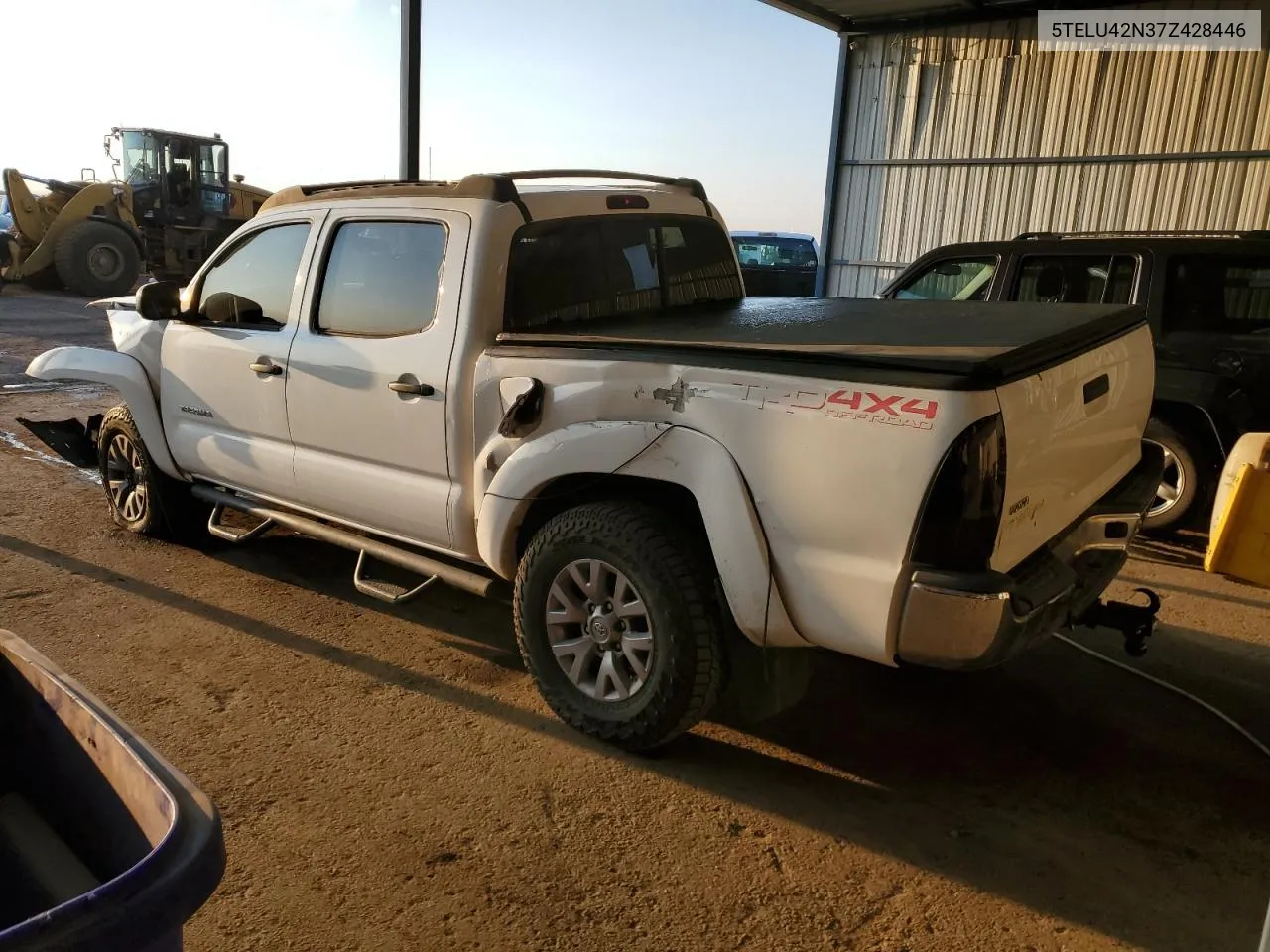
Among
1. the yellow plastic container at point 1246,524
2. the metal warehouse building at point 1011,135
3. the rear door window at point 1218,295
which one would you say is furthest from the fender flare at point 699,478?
the metal warehouse building at point 1011,135

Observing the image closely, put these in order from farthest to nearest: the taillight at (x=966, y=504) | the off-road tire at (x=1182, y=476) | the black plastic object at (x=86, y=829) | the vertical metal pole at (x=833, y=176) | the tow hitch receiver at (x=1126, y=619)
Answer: the vertical metal pole at (x=833, y=176) → the off-road tire at (x=1182, y=476) → the tow hitch receiver at (x=1126, y=619) → the taillight at (x=966, y=504) → the black plastic object at (x=86, y=829)

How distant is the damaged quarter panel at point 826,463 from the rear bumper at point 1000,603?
0.08 m

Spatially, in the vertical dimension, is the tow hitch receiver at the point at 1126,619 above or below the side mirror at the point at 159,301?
below

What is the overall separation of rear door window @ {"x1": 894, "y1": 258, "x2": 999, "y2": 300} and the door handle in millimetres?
3763

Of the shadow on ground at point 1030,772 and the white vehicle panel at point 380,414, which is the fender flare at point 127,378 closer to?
the shadow on ground at point 1030,772

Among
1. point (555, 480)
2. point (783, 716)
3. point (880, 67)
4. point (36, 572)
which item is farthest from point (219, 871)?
point (880, 67)

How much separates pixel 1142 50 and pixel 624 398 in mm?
10629

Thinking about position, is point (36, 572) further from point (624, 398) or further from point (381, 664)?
point (624, 398)

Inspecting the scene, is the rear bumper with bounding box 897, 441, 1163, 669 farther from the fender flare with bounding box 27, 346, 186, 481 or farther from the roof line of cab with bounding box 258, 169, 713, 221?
the fender flare with bounding box 27, 346, 186, 481

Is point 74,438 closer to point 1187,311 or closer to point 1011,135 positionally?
point 1187,311

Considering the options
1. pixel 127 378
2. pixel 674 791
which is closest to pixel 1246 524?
pixel 674 791

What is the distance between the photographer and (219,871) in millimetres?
1306

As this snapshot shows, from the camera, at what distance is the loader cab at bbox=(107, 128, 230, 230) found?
19.5 metres

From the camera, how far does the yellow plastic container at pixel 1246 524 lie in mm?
3062
